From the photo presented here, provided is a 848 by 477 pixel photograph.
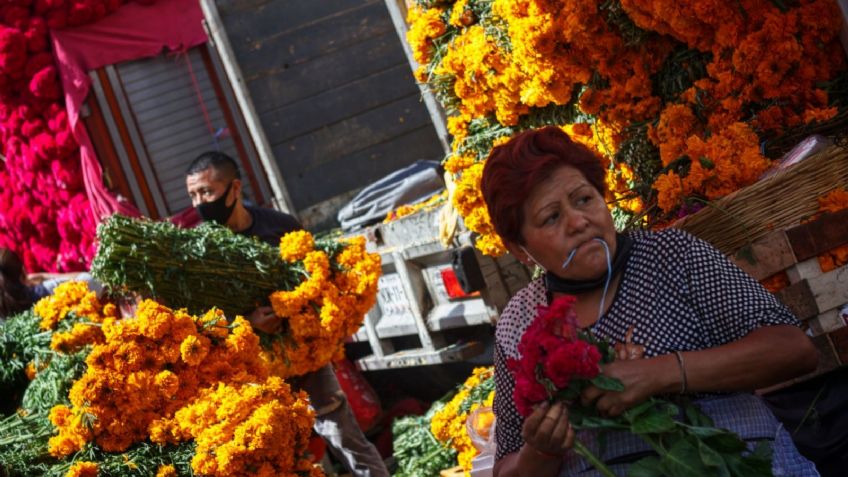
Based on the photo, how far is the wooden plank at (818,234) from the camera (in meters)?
3.65

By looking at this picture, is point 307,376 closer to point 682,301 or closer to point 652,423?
point 682,301

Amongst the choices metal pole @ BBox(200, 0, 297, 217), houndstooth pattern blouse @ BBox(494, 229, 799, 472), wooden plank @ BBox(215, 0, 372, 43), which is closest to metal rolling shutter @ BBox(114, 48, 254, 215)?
metal pole @ BBox(200, 0, 297, 217)

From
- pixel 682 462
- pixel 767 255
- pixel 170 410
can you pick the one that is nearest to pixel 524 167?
pixel 682 462

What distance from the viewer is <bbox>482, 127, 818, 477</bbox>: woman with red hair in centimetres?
273

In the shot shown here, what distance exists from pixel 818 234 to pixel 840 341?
0.38 meters

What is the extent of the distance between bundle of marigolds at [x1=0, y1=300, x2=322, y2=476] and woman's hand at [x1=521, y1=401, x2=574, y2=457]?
1.46 m

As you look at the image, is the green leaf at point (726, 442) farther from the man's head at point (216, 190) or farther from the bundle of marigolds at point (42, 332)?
the man's head at point (216, 190)

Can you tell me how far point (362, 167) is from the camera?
10102 millimetres

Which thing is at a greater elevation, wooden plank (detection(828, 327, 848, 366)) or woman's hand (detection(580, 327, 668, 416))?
woman's hand (detection(580, 327, 668, 416))

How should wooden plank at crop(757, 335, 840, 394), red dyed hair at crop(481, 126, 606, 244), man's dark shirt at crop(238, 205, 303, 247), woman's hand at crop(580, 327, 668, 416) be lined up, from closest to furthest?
woman's hand at crop(580, 327, 668, 416) < red dyed hair at crop(481, 126, 606, 244) < wooden plank at crop(757, 335, 840, 394) < man's dark shirt at crop(238, 205, 303, 247)

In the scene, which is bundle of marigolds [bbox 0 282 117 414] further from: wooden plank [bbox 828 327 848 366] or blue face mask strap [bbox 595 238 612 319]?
wooden plank [bbox 828 327 848 366]

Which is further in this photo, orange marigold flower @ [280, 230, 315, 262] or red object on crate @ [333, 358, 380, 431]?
red object on crate @ [333, 358, 380, 431]

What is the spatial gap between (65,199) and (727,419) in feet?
36.3

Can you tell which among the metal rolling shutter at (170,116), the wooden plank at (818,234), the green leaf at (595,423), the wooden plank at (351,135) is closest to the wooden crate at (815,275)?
the wooden plank at (818,234)
